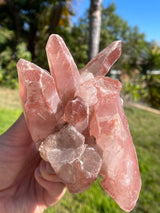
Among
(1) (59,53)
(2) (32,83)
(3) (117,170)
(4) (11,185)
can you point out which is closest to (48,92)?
(2) (32,83)

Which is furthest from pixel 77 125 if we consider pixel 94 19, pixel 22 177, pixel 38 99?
pixel 94 19

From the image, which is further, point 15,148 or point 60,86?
point 15,148

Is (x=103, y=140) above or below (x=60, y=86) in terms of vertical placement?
below

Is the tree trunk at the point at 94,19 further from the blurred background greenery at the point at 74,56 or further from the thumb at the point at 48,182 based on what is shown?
the thumb at the point at 48,182

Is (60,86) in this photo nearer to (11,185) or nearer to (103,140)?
(103,140)

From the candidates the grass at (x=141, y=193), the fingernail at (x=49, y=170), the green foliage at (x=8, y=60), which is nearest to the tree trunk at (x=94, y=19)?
the grass at (x=141, y=193)

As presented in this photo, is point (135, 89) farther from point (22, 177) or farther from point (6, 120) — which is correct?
point (22, 177)

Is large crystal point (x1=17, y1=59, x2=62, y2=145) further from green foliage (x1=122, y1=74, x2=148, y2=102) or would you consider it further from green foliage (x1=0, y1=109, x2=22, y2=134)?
green foliage (x1=122, y1=74, x2=148, y2=102)
